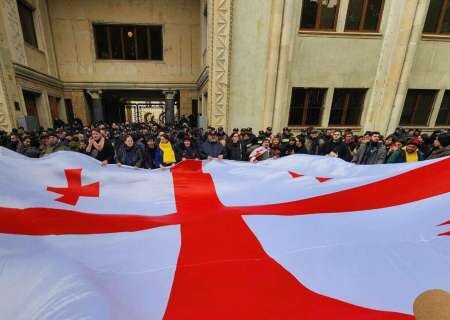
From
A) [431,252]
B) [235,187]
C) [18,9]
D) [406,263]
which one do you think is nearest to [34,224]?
[235,187]

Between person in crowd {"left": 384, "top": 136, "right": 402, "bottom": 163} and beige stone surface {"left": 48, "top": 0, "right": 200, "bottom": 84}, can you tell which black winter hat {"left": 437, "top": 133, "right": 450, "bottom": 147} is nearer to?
person in crowd {"left": 384, "top": 136, "right": 402, "bottom": 163}

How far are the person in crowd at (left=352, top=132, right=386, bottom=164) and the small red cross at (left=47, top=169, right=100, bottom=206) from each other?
5454 mm

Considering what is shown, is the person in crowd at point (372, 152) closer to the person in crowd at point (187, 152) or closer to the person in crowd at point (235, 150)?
the person in crowd at point (235, 150)

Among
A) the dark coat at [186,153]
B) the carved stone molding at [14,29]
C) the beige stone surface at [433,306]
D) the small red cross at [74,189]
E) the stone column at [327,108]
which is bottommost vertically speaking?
the dark coat at [186,153]

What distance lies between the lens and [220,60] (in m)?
9.04

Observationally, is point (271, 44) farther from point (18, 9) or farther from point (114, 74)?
point (18, 9)

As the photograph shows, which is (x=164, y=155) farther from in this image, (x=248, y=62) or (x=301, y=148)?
(x=248, y=62)

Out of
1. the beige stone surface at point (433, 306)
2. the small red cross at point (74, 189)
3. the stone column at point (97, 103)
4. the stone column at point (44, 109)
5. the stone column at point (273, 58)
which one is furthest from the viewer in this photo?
the stone column at point (97, 103)

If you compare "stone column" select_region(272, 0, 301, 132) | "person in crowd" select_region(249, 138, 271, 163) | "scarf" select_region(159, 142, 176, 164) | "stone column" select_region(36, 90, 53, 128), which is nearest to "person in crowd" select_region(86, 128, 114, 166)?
"scarf" select_region(159, 142, 176, 164)

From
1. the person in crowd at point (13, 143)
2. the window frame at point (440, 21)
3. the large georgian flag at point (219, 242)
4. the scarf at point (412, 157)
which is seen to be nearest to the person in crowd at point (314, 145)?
the scarf at point (412, 157)

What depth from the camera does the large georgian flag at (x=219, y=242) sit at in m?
1.26

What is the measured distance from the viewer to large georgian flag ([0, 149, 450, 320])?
1.26m

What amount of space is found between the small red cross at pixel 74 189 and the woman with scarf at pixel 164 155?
81.2 inches

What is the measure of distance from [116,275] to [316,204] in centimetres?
192
